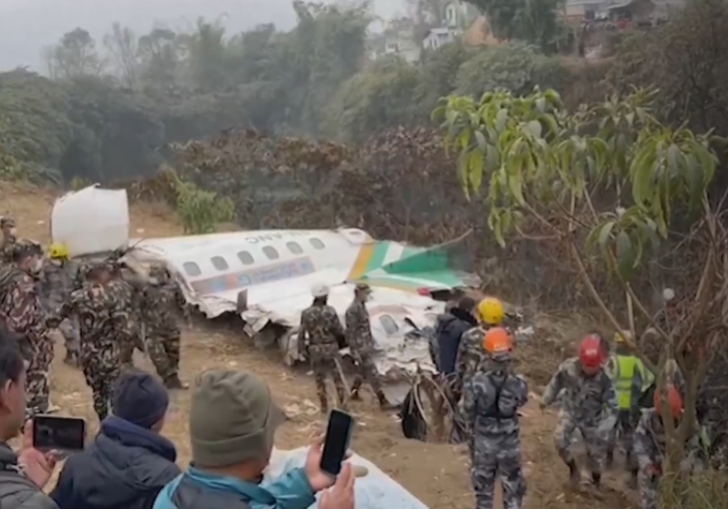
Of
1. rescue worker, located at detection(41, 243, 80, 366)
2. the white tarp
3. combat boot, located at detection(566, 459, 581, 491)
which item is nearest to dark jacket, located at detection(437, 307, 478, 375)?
combat boot, located at detection(566, 459, 581, 491)

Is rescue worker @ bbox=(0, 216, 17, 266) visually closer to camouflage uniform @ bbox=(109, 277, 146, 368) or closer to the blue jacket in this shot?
camouflage uniform @ bbox=(109, 277, 146, 368)

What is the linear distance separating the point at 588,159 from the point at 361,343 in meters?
3.26

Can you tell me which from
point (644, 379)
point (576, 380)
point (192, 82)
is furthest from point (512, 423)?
point (192, 82)

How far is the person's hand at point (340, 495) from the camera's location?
1706mm

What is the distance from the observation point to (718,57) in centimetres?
705

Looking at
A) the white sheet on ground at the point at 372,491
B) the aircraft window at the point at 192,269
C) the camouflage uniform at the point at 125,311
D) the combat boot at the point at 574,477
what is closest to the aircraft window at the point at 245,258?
the aircraft window at the point at 192,269

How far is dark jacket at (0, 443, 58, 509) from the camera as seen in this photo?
172 centimetres

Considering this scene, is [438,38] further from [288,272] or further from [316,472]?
[316,472]

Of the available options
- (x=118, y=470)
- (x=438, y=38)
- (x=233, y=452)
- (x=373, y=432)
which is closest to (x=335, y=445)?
(x=233, y=452)

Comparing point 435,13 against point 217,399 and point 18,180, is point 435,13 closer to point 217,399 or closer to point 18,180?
point 18,180

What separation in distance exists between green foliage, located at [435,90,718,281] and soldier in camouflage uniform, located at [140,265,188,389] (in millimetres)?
3072

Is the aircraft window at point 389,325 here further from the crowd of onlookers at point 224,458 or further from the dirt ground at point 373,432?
the crowd of onlookers at point 224,458

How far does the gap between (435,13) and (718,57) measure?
366 centimetres

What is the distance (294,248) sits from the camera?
393 inches
